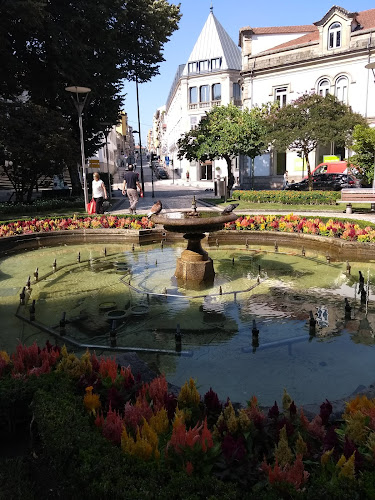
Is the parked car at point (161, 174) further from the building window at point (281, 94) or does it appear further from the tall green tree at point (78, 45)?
the tall green tree at point (78, 45)

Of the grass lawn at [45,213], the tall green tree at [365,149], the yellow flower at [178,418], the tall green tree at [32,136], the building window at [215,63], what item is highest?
the building window at [215,63]

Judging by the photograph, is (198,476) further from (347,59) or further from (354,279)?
(347,59)

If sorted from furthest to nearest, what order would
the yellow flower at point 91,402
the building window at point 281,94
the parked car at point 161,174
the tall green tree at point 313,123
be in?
the parked car at point 161,174
the building window at point 281,94
the tall green tree at point 313,123
the yellow flower at point 91,402

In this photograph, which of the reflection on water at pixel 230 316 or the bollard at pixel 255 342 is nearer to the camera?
the reflection on water at pixel 230 316

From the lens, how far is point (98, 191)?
16031 millimetres

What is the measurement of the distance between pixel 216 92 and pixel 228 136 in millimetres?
26670

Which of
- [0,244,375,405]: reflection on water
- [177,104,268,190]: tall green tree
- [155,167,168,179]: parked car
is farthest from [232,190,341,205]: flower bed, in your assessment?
[155,167,168,179]: parked car

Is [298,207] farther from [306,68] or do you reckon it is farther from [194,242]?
[306,68]

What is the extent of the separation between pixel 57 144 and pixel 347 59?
25490mm

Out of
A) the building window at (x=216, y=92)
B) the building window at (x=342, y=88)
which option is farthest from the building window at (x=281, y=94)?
the building window at (x=216, y=92)

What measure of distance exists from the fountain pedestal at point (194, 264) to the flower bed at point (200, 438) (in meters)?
4.84

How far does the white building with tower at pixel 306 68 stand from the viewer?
33.4 m

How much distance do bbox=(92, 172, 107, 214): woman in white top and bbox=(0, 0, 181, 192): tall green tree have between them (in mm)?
6615

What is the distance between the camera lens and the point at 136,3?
23.1 meters
